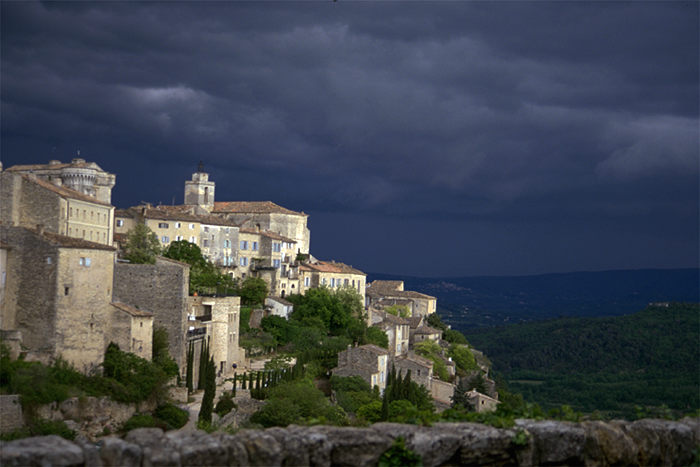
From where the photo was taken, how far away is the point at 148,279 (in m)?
47.7

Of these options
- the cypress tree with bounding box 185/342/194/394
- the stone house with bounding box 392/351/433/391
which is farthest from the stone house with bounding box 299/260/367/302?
the cypress tree with bounding box 185/342/194/394

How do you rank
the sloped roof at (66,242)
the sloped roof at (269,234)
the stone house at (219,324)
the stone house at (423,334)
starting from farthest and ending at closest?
the stone house at (423,334), the sloped roof at (269,234), the stone house at (219,324), the sloped roof at (66,242)

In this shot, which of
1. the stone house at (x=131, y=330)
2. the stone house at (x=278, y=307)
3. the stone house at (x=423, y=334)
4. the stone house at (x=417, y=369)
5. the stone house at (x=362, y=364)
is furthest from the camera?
the stone house at (x=423, y=334)

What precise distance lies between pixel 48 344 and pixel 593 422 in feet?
109

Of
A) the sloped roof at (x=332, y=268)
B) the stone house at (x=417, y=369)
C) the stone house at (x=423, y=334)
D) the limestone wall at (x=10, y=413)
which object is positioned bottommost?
the stone house at (x=417, y=369)

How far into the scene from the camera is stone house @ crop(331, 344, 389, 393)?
2436 inches

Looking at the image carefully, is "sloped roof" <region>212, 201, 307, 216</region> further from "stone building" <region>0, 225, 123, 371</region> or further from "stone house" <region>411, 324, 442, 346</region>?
"stone building" <region>0, 225, 123, 371</region>

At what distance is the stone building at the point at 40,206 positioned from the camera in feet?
148

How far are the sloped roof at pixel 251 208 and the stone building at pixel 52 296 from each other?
50.1 metres

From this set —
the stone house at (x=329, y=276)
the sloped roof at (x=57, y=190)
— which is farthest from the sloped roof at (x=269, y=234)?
the sloped roof at (x=57, y=190)

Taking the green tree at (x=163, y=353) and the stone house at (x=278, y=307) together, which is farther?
the stone house at (x=278, y=307)

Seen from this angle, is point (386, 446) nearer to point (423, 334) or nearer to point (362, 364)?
point (362, 364)

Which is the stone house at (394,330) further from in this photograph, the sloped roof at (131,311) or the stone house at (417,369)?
the sloped roof at (131,311)

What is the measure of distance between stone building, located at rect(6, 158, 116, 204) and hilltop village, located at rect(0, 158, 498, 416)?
0.38 ft
